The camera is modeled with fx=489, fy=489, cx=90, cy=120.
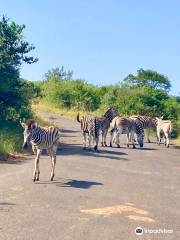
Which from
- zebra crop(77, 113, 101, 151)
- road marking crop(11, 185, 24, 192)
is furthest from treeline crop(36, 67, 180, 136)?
road marking crop(11, 185, 24, 192)

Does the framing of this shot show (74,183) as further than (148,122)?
No

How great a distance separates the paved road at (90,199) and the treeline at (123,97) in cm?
1776

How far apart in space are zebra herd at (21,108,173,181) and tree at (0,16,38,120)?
11.5 feet

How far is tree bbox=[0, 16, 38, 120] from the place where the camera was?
2584 cm

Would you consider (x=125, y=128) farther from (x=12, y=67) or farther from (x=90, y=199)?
(x=90, y=199)

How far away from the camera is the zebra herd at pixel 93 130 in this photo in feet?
50.8

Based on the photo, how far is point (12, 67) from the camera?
2634 centimetres

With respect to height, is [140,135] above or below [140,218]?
above

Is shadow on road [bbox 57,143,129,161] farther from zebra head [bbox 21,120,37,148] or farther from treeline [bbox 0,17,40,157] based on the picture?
zebra head [bbox 21,120,37,148]

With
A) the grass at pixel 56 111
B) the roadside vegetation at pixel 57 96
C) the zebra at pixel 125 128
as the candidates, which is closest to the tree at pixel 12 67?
the roadside vegetation at pixel 57 96

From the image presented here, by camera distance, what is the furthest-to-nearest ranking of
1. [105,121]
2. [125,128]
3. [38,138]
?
[125,128]
[105,121]
[38,138]

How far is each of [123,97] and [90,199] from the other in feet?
109

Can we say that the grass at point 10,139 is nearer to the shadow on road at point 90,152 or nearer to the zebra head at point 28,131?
the shadow on road at point 90,152

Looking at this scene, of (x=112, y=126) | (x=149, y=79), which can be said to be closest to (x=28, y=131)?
(x=112, y=126)
